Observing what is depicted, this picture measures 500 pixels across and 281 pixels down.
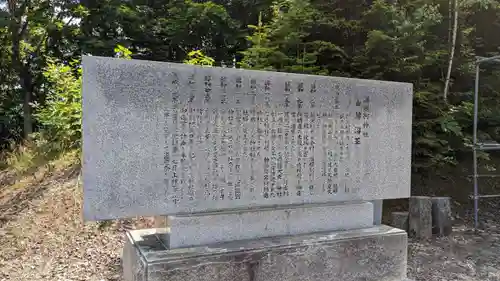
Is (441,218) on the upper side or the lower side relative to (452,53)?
lower

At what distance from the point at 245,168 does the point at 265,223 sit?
57 centimetres

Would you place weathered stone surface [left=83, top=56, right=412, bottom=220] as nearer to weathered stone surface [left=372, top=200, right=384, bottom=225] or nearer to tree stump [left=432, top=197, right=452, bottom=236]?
weathered stone surface [left=372, top=200, right=384, bottom=225]

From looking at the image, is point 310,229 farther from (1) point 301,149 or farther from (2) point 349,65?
(2) point 349,65

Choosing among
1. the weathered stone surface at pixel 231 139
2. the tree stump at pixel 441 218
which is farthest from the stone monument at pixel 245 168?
the tree stump at pixel 441 218

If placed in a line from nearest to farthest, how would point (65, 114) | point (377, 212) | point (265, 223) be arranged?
1. point (265, 223)
2. point (377, 212)
3. point (65, 114)

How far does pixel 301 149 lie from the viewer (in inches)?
136

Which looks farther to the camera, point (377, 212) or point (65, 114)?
point (65, 114)

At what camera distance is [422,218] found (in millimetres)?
5426

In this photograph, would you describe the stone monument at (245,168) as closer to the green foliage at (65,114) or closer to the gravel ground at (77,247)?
the gravel ground at (77,247)

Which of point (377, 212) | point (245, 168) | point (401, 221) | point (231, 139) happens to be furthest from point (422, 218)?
point (231, 139)

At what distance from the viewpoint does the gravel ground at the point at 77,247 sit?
13.9ft

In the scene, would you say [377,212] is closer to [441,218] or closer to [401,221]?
[401,221]

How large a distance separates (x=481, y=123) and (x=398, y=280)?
14.7ft

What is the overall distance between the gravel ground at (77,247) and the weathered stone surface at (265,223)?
52.5 inches
